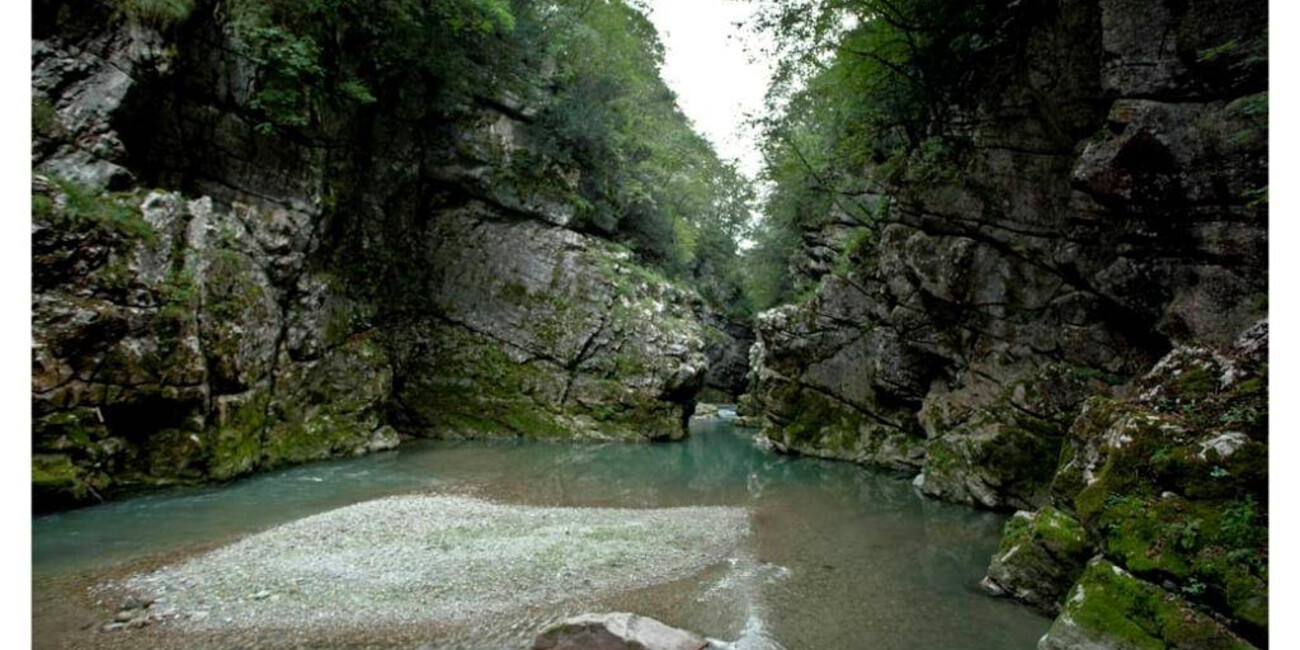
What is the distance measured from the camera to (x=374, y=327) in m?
23.0

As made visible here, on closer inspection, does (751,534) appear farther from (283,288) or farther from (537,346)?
(537,346)

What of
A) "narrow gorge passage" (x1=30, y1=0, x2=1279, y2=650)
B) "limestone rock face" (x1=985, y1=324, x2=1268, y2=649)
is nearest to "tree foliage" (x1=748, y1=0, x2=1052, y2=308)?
"narrow gorge passage" (x1=30, y1=0, x2=1279, y2=650)

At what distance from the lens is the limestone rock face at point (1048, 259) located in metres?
11.2

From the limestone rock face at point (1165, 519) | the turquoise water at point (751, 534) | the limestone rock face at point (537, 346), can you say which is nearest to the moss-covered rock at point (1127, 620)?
the limestone rock face at point (1165, 519)

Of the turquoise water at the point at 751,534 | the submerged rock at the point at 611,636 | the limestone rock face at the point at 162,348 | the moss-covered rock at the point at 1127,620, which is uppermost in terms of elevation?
the limestone rock face at the point at 162,348

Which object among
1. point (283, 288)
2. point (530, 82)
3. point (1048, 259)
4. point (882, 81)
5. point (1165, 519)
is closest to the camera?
point (1165, 519)

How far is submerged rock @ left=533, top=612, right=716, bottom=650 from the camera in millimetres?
6059

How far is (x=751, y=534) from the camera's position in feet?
38.1

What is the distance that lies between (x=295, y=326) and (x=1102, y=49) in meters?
21.1

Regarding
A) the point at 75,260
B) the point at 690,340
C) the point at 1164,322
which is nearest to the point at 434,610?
the point at 75,260

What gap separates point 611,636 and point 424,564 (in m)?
4.13

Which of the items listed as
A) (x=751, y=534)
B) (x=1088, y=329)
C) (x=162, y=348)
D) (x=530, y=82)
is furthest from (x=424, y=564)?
(x=530, y=82)

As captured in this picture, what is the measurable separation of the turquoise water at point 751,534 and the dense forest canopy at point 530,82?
35.5ft

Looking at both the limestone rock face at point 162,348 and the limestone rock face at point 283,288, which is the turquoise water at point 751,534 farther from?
the limestone rock face at point 283,288
